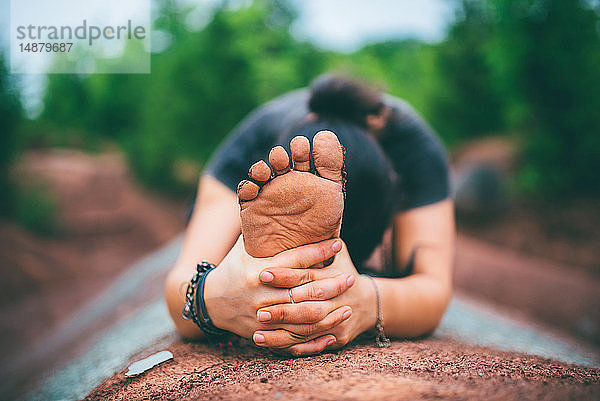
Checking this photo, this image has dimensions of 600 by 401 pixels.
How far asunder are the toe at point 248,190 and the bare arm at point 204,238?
44 cm

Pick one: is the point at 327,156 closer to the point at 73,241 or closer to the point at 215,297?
the point at 215,297

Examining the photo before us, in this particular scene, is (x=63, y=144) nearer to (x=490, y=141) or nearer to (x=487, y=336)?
(x=490, y=141)

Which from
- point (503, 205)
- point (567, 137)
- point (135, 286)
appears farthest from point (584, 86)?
point (135, 286)

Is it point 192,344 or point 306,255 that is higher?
point 306,255

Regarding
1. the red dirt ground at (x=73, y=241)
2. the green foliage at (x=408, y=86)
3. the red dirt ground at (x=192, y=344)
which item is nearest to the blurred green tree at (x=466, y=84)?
the green foliage at (x=408, y=86)

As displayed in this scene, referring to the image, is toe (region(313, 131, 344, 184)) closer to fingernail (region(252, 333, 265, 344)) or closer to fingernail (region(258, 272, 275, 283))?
fingernail (region(258, 272, 275, 283))

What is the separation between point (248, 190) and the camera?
917 mm

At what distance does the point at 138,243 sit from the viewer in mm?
6582

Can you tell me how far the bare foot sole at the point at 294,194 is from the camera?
0.92 m

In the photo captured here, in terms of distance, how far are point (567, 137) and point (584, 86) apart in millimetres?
637

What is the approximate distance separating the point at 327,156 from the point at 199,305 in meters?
0.53

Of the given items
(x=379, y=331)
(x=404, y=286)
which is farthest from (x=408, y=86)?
(x=379, y=331)

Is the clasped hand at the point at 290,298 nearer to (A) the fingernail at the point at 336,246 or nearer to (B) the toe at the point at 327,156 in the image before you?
(A) the fingernail at the point at 336,246

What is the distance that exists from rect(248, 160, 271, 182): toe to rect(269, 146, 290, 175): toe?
0.06ft
